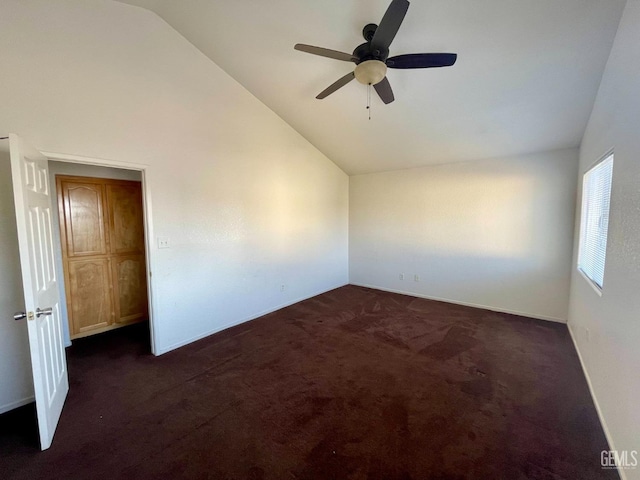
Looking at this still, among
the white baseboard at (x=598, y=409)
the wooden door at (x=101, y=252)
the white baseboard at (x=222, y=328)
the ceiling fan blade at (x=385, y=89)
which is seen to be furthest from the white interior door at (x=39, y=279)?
the white baseboard at (x=598, y=409)

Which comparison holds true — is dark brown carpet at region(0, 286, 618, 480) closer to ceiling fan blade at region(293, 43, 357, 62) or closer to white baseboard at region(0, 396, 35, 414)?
white baseboard at region(0, 396, 35, 414)

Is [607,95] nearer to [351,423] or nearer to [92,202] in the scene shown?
[351,423]

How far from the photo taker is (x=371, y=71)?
77.3 inches

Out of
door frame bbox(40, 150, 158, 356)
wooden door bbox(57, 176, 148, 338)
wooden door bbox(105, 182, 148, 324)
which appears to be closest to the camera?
door frame bbox(40, 150, 158, 356)

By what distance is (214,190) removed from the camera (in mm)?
3354

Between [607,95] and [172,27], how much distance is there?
4236 mm

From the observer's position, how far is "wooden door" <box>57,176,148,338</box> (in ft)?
10.8

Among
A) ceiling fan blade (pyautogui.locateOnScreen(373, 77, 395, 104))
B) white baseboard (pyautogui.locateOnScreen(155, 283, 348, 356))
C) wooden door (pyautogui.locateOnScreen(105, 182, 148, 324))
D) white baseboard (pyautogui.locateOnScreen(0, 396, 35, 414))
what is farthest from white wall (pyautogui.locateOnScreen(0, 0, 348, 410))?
ceiling fan blade (pyautogui.locateOnScreen(373, 77, 395, 104))

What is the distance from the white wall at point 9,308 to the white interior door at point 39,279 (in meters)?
0.22

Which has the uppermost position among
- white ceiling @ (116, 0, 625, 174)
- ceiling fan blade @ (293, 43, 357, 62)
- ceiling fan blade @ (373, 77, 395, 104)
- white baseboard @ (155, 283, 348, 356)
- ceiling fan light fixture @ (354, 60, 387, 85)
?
white ceiling @ (116, 0, 625, 174)

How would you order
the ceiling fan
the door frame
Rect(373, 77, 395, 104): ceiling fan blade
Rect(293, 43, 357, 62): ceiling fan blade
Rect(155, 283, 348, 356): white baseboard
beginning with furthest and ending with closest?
Rect(155, 283, 348, 356): white baseboard
the door frame
Rect(373, 77, 395, 104): ceiling fan blade
Rect(293, 43, 357, 62): ceiling fan blade
the ceiling fan

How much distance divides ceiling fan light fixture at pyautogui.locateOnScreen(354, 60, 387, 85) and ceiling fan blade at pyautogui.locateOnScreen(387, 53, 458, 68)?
95mm

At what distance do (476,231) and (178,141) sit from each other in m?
4.55

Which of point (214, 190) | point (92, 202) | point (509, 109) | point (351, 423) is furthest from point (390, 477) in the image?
point (92, 202)
